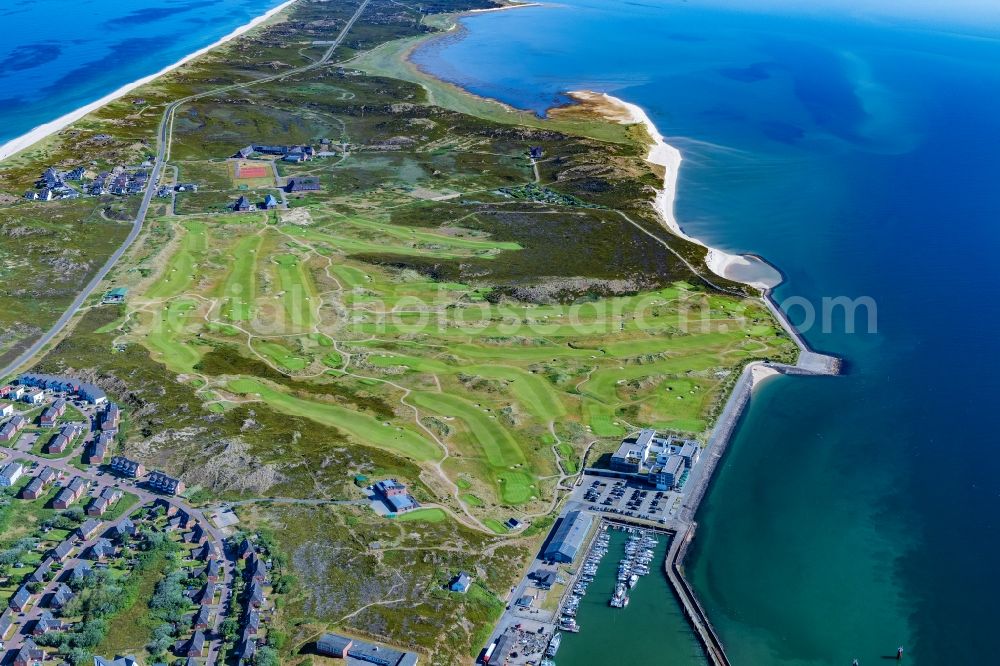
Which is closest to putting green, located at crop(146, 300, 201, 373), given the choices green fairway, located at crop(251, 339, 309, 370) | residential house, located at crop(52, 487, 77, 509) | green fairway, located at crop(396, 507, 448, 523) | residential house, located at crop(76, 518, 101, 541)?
green fairway, located at crop(251, 339, 309, 370)

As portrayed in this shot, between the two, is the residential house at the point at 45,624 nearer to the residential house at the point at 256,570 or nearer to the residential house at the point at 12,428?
the residential house at the point at 256,570

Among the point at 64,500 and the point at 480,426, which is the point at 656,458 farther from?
the point at 64,500

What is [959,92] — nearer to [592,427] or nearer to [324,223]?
[324,223]

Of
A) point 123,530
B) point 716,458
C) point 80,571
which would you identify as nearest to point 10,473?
Answer: point 123,530

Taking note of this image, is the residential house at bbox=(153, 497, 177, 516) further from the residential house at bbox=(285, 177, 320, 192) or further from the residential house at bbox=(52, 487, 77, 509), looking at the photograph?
the residential house at bbox=(285, 177, 320, 192)

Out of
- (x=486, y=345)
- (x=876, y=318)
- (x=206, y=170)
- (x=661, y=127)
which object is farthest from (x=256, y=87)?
(x=876, y=318)

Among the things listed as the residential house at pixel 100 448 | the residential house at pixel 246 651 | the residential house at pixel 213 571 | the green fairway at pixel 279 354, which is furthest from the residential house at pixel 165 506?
the green fairway at pixel 279 354
